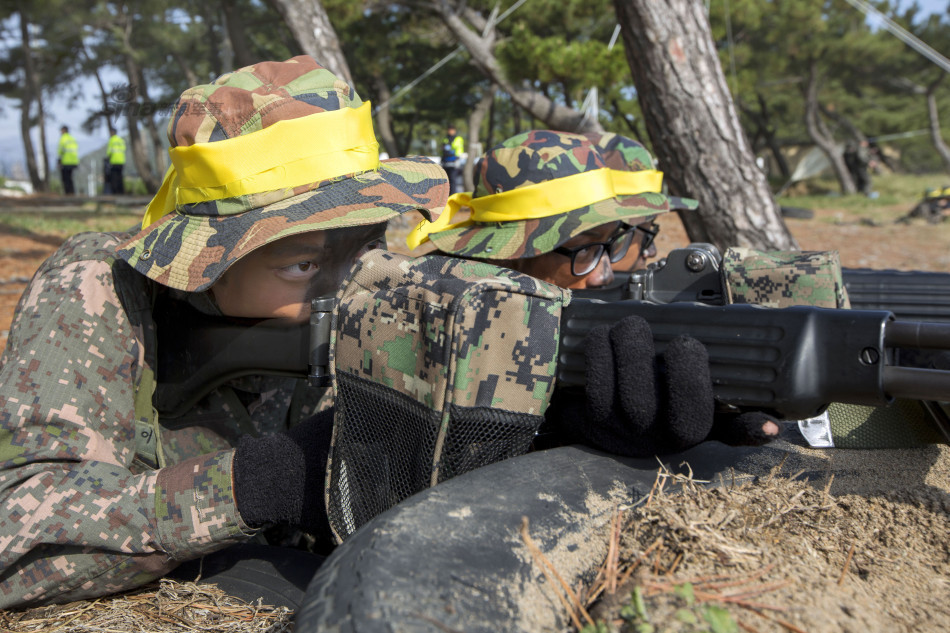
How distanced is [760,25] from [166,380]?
97.0 feet

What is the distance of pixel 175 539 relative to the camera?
153 cm

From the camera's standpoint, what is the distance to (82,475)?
1.51 meters

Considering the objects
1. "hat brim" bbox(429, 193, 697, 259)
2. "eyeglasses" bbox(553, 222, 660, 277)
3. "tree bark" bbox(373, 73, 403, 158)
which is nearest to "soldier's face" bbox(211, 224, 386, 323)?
"hat brim" bbox(429, 193, 697, 259)

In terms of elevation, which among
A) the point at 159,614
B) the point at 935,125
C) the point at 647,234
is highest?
the point at 935,125

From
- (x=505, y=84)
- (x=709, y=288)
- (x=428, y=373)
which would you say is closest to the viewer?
(x=428, y=373)

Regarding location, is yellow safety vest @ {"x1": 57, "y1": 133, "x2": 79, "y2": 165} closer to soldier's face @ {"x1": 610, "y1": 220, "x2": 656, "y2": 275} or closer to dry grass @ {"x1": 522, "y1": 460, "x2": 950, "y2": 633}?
soldier's face @ {"x1": 610, "y1": 220, "x2": 656, "y2": 275}

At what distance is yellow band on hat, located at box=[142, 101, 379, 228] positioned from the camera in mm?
1776

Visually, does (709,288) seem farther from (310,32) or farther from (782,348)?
(310,32)

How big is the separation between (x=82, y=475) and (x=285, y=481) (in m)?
0.41

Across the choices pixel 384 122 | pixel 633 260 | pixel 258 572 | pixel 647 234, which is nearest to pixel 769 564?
pixel 258 572

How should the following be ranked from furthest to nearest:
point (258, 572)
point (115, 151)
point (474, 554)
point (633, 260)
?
point (115, 151) < point (633, 260) < point (258, 572) < point (474, 554)

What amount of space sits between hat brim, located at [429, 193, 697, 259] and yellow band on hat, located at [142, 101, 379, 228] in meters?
1.02

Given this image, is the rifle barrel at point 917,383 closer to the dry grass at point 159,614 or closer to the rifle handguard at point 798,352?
the rifle handguard at point 798,352

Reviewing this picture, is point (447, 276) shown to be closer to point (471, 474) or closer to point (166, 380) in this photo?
point (471, 474)
